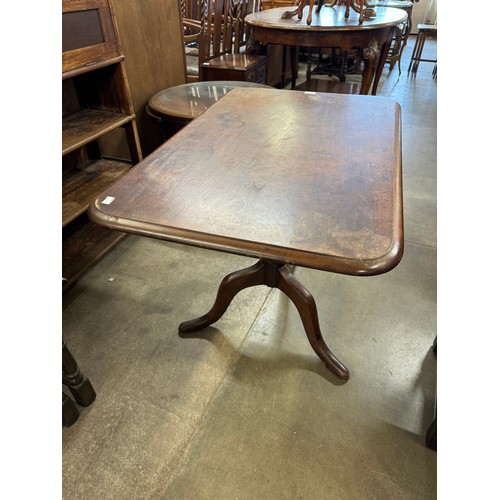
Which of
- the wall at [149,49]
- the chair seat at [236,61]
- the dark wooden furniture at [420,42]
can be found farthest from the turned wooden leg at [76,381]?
the dark wooden furniture at [420,42]

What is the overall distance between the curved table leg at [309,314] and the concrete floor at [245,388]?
49mm

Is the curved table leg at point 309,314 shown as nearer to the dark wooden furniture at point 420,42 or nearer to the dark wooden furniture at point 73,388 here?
the dark wooden furniture at point 73,388

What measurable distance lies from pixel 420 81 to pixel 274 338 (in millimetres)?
4509

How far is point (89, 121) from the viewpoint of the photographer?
1.67 meters

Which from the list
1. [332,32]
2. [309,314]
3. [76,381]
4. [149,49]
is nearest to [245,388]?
[309,314]

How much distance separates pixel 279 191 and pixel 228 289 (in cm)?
62

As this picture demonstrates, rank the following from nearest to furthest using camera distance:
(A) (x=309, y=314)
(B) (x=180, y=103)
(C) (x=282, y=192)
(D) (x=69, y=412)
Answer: (C) (x=282, y=192) < (D) (x=69, y=412) < (A) (x=309, y=314) < (B) (x=180, y=103)

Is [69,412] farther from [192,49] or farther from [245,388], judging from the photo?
[192,49]

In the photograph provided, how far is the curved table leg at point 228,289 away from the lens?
1.31m

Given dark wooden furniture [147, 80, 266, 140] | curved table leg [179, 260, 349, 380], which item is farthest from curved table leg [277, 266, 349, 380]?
dark wooden furniture [147, 80, 266, 140]

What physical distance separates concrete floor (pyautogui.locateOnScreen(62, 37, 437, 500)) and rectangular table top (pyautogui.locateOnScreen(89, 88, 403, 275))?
2.52 ft

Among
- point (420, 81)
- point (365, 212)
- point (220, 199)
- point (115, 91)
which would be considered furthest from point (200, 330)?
point (420, 81)

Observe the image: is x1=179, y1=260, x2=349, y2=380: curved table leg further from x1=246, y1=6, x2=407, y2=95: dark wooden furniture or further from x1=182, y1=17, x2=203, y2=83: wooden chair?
x1=246, y1=6, x2=407, y2=95: dark wooden furniture

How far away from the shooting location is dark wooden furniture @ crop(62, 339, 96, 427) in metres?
1.15
